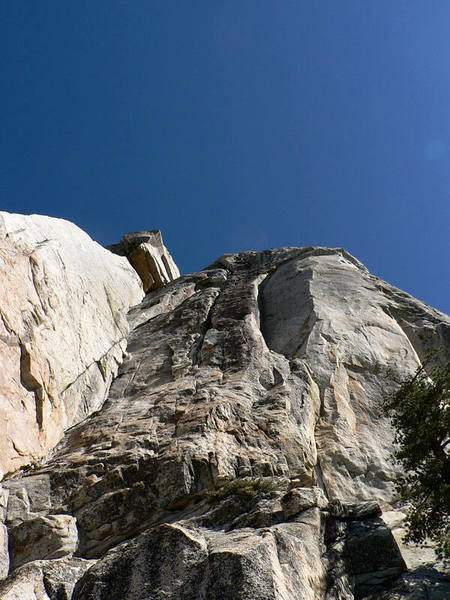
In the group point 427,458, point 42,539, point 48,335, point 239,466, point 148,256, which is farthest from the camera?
point 148,256

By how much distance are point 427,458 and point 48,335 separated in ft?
49.3

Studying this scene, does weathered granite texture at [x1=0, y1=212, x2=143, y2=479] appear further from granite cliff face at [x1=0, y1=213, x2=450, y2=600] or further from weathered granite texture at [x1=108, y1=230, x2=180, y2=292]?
weathered granite texture at [x1=108, y1=230, x2=180, y2=292]

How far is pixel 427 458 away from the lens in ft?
51.9

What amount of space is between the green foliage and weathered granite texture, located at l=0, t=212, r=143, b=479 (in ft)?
39.2

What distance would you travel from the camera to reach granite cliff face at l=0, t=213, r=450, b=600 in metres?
11.0

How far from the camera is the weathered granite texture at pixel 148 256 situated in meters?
45.2

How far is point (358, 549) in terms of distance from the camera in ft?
42.3

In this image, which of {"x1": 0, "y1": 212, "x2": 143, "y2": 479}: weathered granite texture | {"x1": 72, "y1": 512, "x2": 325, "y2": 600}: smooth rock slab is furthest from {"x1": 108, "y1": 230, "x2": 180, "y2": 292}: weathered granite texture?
{"x1": 72, "y1": 512, "x2": 325, "y2": 600}: smooth rock slab

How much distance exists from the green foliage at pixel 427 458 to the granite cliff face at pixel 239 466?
0.69m

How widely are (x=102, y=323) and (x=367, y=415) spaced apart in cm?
1427

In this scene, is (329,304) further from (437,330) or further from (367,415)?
(367,415)

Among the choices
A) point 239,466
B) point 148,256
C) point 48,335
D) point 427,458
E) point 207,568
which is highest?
point 148,256

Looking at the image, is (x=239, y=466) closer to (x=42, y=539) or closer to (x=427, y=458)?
(x=427, y=458)

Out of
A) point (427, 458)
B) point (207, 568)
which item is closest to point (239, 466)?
point (427, 458)
